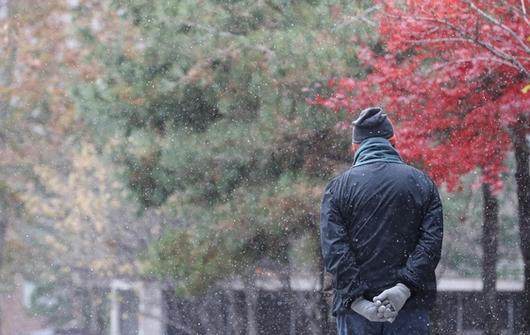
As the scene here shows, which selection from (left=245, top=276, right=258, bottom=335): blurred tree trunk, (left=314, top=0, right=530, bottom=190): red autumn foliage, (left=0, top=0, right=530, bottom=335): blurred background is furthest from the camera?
(left=245, top=276, right=258, bottom=335): blurred tree trunk

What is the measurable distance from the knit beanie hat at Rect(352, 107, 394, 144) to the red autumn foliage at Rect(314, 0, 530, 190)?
479cm

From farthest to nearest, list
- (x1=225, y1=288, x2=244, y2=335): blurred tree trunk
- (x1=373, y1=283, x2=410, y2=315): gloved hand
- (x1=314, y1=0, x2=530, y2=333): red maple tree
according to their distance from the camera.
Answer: (x1=225, y1=288, x2=244, y2=335): blurred tree trunk < (x1=314, y1=0, x2=530, y2=333): red maple tree < (x1=373, y1=283, x2=410, y2=315): gloved hand

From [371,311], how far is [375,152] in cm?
60

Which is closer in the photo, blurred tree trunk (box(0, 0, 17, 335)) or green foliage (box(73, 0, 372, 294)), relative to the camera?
green foliage (box(73, 0, 372, 294))

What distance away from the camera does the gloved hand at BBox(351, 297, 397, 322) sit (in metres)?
3.18

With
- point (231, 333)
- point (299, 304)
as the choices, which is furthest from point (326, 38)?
point (231, 333)

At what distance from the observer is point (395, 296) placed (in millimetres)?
3182

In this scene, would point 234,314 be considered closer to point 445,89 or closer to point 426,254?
point 445,89

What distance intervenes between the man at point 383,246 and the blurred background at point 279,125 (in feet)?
7.22

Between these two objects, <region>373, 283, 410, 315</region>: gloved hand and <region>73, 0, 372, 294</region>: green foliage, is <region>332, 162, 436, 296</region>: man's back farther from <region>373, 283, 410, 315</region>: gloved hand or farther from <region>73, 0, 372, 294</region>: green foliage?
<region>73, 0, 372, 294</region>: green foliage

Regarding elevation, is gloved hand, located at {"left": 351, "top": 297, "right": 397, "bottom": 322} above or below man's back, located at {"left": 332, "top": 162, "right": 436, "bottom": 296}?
below

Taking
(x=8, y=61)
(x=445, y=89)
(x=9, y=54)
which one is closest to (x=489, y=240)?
(x=445, y=89)

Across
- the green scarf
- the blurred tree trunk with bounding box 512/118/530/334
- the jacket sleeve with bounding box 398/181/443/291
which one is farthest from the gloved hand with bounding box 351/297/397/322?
the blurred tree trunk with bounding box 512/118/530/334

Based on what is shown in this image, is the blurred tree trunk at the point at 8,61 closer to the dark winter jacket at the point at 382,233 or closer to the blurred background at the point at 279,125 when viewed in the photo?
the blurred background at the point at 279,125
